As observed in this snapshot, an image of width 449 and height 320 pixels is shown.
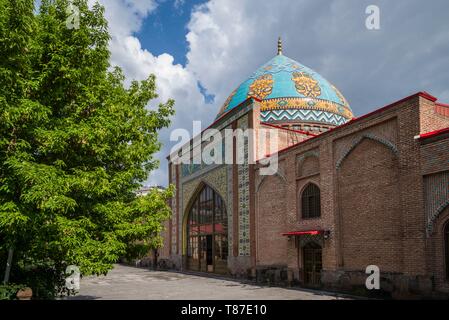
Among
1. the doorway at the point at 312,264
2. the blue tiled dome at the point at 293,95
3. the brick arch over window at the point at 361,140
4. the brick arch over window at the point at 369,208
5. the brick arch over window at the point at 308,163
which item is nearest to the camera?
the brick arch over window at the point at 369,208

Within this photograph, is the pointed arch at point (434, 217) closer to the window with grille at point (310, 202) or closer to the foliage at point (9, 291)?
the window with grille at point (310, 202)

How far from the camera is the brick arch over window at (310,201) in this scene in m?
16.1

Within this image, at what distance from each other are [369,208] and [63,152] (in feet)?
31.9

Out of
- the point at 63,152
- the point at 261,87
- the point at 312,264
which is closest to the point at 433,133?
the point at 312,264

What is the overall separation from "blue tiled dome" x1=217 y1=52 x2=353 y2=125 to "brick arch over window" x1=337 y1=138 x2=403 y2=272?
997 centimetres

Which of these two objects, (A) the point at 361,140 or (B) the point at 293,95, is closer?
(A) the point at 361,140

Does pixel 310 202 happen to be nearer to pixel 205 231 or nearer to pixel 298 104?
pixel 298 104

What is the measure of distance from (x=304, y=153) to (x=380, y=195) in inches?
179

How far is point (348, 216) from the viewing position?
14.4 metres

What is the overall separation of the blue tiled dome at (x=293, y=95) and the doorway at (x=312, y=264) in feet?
32.7

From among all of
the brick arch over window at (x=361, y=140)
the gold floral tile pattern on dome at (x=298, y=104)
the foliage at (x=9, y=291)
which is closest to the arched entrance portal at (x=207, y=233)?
the gold floral tile pattern on dome at (x=298, y=104)

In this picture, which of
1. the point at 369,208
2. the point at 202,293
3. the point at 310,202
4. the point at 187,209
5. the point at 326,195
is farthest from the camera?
the point at 187,209

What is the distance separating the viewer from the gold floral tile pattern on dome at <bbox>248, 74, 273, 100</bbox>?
83.7 ft

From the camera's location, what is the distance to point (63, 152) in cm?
873
